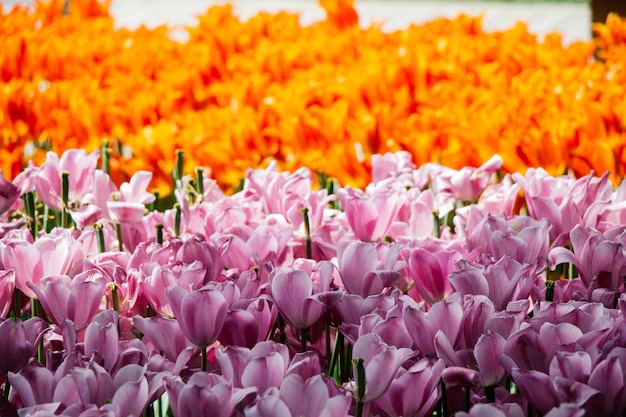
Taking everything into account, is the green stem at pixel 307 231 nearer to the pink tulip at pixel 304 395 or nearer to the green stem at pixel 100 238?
the green stem at pixel 100 238

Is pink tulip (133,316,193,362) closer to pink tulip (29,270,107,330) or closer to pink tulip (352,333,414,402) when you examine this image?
pink tulip (29,270,107,330)

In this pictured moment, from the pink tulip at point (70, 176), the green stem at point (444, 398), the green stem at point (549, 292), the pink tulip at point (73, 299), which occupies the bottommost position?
the green stem at point (444, 398)

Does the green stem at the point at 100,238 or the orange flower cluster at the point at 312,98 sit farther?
the orange flower cluster at the point at 312,98

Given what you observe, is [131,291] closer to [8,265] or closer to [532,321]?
[8,265]

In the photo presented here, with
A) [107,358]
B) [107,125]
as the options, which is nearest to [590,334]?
[107,358]

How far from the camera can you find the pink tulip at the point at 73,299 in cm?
147

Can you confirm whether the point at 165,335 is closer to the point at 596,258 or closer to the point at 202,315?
the point at 202,315

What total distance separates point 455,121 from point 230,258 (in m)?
1.41

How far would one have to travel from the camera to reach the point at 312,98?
3539 mm

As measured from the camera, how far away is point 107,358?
1.33 m

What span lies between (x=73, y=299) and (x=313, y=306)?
1.17ft

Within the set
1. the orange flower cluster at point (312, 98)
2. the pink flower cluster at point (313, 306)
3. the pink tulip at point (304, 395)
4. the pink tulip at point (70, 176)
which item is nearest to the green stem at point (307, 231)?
the pink flower cluster at point (313, 306)

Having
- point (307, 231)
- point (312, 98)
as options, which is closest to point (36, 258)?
point (307, 231)

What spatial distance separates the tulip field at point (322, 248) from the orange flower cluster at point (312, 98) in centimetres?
1
